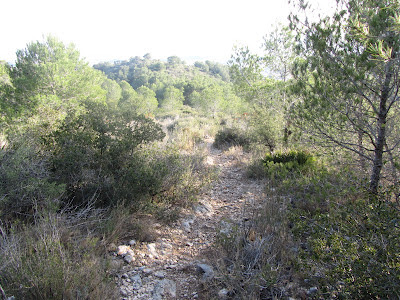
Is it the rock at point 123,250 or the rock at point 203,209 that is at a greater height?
the rock at point 123,250

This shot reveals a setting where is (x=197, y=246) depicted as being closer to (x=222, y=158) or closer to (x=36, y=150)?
(x=36, y=150)

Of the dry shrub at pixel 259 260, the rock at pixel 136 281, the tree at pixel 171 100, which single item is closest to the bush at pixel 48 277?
the rock at pixel 136 281

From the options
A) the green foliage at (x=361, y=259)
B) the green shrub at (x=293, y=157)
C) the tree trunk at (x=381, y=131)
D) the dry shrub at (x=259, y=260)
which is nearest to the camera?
the green foliage at (x=361, y=259)

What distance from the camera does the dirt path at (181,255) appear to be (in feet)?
7.59

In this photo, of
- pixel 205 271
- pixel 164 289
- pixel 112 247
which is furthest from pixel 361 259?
pixel 112 247

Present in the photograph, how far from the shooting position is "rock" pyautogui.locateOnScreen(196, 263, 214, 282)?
2.39 m

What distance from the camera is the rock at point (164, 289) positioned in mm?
2236

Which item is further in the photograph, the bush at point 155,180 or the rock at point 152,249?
the bush at point 155,180

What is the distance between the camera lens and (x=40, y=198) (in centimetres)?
289

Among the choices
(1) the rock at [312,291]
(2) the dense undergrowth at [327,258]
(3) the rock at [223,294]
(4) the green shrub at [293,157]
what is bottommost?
(3) the rock at [223,294]

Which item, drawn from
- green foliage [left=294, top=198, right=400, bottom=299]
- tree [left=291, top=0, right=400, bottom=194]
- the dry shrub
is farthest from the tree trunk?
the dry shrub

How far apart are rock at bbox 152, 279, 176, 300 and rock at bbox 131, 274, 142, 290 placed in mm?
167

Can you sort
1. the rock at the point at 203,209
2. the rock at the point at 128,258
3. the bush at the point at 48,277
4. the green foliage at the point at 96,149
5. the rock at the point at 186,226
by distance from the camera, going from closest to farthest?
the bush at the point at 48,277 → the rock at the point at 128,258 → the green foliage at the point at 96,149 → the rock at the point at 186,226 → the rock at the point at 203,209

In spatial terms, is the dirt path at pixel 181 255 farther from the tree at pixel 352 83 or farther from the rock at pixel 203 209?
the tree at pixel 352 83
